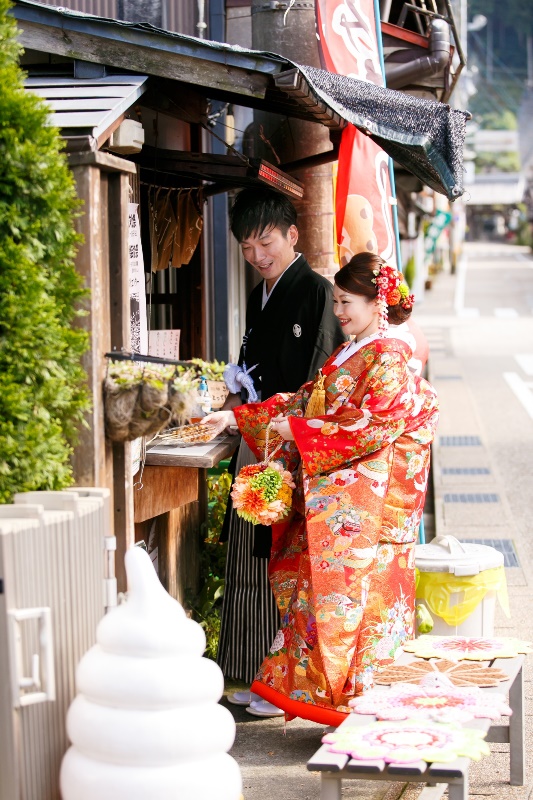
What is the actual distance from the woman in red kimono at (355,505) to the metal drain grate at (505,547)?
3.81 m

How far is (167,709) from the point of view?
3377 mm

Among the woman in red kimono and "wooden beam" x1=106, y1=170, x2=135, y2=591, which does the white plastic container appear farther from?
"wooden beam" x1=106, y1=170, x2=135, y2=591

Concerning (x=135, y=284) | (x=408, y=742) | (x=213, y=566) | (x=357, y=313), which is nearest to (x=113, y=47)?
(x=135, y=284)

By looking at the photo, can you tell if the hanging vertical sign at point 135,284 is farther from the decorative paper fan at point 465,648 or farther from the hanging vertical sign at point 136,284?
the decorative paper fan at point 465,648

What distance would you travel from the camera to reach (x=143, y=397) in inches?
158

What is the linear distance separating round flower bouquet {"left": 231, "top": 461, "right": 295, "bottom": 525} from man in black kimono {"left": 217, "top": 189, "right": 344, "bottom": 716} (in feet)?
1.94

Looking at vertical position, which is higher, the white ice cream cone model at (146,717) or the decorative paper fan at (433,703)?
the white ice cream cone model at (146,717)

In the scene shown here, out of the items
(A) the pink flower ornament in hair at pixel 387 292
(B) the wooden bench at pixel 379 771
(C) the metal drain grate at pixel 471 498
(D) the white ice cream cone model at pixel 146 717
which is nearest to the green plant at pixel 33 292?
(D) the white ice cream cone model at pixel 146 717

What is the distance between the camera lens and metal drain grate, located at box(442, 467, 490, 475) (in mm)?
12281

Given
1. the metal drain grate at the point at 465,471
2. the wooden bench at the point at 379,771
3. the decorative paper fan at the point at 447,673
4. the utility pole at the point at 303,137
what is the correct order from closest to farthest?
1. the wooden bench at the point at 379,771
2. the decorative paper fan at the point at 447,673
3. the utility pole at the point at 303,137
4. the metal drain grate at the point at 465,471

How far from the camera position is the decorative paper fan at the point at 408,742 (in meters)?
3.65

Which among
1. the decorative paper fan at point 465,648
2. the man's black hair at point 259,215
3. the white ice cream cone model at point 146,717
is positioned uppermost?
the man's black hair at point 259,215

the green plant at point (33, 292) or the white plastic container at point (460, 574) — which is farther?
the white plastic container at point (460, 574)

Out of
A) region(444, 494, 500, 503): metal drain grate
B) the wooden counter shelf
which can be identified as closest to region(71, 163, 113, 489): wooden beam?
the wooden counter shelf
